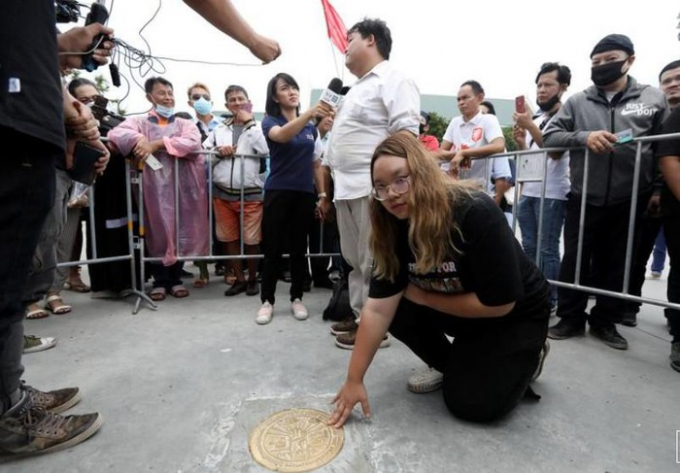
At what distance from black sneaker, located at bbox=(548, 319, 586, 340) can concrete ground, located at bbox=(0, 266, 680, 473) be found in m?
0.07

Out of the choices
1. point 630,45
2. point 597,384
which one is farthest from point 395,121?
point 597,384

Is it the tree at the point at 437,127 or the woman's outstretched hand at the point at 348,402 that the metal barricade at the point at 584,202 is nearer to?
the woman's outstretched hand at the point at 348,402

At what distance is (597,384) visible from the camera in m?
2.10

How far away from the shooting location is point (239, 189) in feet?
12.9

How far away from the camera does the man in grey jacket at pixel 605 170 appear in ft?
8.42

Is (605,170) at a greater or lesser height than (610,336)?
greater

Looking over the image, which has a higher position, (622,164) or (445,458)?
(622,164)

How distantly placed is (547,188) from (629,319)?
1.18 metres

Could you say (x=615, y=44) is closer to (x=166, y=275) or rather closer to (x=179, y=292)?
Result: (x=179, y=292)

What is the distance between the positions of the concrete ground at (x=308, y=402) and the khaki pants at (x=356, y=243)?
386 mm

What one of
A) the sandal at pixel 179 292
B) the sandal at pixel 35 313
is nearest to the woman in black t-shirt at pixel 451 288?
the sandal at pixel 179 292

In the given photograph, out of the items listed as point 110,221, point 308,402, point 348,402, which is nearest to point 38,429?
point 308,402

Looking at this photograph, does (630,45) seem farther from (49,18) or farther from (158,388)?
(158,388)

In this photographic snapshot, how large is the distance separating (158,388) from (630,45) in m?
3.50
